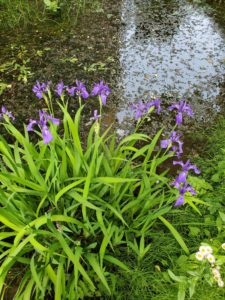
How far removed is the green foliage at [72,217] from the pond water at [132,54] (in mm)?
1110

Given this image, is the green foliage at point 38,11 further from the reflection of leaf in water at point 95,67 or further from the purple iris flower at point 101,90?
the purple iris flower at point 101,90

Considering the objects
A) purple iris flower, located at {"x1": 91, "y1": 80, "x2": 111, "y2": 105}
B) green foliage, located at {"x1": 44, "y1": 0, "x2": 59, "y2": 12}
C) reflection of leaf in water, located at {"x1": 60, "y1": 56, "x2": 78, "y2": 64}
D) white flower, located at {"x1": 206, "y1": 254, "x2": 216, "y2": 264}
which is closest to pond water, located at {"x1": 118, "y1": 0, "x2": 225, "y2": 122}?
reflection of leaf in water, located at {"x1": 60, "y1": 56, "x2": 78, "y2": 64}

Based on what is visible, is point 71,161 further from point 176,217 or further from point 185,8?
point 185,8

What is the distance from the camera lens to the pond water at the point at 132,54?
3131 millimetres

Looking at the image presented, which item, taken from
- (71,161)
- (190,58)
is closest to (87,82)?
(190,58)

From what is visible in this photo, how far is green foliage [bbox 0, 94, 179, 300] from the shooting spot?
163 cm

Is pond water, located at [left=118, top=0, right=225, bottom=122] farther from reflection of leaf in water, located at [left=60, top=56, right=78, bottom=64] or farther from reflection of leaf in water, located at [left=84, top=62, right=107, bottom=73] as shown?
reflection of leaf in water, located at [left=60, top=56, right=78, bottom=64]

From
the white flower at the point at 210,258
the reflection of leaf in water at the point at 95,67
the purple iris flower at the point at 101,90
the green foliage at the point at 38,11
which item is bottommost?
the reflection of leaf in water at the point at 95,67

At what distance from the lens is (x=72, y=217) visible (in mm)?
1721

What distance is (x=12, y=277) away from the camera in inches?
73.8

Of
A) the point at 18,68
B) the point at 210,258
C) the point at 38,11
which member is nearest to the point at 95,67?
the point at 18,68

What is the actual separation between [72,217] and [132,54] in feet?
8.04

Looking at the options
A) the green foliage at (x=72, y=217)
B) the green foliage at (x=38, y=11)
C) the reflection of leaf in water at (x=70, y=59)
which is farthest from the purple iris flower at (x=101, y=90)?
the green foliage at (x=38, y=11)

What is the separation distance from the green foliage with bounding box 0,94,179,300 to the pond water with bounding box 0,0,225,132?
1.11m
